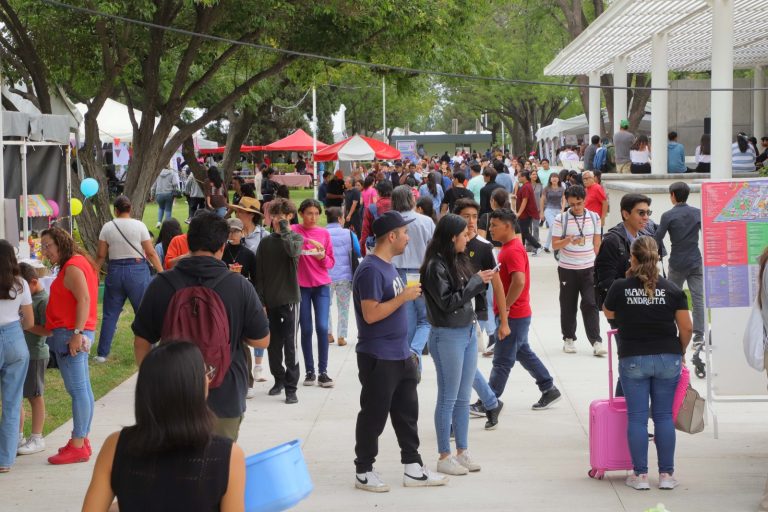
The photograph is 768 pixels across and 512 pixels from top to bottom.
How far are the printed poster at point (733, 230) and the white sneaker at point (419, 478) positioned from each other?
2.56m

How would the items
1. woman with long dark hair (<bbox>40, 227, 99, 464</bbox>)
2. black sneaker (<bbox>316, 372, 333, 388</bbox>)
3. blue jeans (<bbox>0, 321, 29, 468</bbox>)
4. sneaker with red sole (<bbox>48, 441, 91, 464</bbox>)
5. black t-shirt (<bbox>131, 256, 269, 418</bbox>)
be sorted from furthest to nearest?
1. black sneaker (<bbox>316, 372, 333, 388</bbox>)
2. sneaker with red sole (<bbox>48, 441, 91, 464</bbox>)
3. woman with long dark hair (<bbox>40, 227, 99, 464</bbox>)
4. blue jeans (<bbox>0, 321, 29, 468</bbox>)
5. black t-shirt (<bbox>131, 256, 269, 418</bbox>)

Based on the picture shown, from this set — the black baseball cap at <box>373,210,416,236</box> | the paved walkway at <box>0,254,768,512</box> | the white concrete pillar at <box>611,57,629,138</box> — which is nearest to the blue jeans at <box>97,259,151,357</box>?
the paved walkway at <box>0,254,768,512</box>

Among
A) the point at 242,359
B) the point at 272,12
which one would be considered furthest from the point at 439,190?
the point at 242,359

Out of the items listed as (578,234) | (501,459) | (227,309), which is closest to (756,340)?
(501,459)

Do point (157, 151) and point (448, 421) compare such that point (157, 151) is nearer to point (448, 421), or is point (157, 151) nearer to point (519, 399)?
point (519, 399)

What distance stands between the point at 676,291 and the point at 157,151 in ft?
44.0

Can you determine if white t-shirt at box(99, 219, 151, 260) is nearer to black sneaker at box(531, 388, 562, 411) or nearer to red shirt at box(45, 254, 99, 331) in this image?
red shirt at box(45, 254, 99, 331)

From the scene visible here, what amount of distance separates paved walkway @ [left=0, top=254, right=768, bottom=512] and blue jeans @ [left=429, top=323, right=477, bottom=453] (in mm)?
363

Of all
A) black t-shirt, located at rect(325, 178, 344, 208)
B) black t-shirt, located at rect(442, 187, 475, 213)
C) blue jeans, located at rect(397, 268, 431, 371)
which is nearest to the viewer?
blue jeans, located at rect(397, 268, 431, 371)

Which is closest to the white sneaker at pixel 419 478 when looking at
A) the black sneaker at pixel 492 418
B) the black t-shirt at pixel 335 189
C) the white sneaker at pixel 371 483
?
the white sneaker at pixel 371 483

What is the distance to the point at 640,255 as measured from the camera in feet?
21.4

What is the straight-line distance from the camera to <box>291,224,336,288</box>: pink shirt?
1007 centimetres

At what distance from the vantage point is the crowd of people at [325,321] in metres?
3.25

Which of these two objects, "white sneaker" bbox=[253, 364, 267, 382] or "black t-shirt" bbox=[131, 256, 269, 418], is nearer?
"black t-shirt" bbox=[131, 256, 269, 418]
